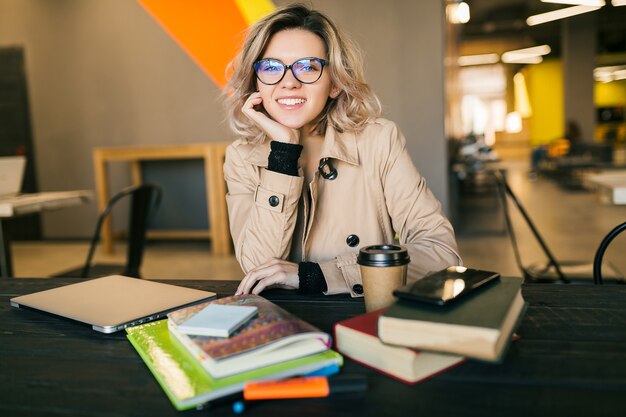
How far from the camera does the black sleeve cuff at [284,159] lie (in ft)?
4.28

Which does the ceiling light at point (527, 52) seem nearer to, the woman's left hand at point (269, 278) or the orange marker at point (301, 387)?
the woman's left hand at point (269, 278)

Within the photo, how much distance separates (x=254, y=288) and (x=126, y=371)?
39 centimetres

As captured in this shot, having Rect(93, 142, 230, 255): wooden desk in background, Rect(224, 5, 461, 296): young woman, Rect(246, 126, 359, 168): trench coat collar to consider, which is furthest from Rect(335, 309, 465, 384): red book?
Rect(93, 142, 230, 255): wooden desk in background

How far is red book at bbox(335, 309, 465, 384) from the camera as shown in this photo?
641 mm

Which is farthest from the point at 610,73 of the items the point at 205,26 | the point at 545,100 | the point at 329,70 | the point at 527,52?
the point at 329,70

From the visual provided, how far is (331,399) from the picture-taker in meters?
0.61

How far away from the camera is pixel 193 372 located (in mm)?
651

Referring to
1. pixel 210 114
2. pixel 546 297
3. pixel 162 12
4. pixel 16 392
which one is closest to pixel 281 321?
pixel 16 392

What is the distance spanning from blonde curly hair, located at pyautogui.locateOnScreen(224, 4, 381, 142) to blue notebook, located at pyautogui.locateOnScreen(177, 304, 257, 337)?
2.63ft

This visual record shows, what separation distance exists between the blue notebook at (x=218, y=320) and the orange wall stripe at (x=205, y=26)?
4.73 m

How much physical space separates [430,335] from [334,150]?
0.85 meters

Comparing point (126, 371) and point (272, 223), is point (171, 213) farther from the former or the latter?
point (126, 371)

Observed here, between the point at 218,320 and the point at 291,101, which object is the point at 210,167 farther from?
the point at 218,320


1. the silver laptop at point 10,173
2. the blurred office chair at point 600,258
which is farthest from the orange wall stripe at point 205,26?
the blurred office chair at point 600,258
